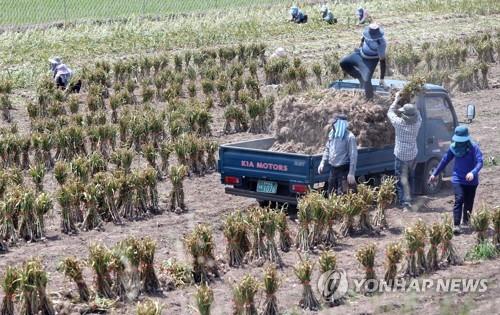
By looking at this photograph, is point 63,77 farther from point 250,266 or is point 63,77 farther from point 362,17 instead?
point 362,17

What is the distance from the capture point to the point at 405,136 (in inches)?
619

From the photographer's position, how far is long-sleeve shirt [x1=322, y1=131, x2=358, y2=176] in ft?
49.7

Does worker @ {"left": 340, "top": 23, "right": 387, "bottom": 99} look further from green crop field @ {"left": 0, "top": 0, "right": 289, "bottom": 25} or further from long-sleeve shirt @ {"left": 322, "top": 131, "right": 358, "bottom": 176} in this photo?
green crop field @ {"left": 0, "top": 0, "right": 289, "bottom": 25}

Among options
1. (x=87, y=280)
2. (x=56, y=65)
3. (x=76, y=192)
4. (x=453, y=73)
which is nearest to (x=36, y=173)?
(x=76, y=192)

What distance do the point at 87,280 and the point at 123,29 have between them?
26.1 m

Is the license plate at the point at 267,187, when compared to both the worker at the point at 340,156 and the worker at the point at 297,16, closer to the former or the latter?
the worker at the point at 340,156

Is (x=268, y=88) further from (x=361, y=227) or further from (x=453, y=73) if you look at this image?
(x=361, y=227)

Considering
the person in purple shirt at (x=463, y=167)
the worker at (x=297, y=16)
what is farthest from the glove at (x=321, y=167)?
the worker at (x=297, y=16)

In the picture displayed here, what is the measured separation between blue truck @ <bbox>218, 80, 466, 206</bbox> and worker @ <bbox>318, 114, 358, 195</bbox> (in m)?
0.19

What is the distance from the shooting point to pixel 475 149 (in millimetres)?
14422

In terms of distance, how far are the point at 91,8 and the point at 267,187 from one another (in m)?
31.9

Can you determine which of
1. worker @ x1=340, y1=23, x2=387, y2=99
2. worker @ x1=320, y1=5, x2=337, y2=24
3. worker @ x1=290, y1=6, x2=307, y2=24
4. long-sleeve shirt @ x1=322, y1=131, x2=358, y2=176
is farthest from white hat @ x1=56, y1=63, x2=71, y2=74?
worker @ x1=320, y1=5, x2=337, y2=24

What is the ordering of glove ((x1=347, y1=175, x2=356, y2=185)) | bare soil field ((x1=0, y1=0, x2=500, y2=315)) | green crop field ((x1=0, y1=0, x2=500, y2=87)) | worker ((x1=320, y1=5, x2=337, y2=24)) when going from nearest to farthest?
bare soil field ((x1=0, y1=0, x2=500, y2=315))
glove ((x1=347, y1=175, x2=356, y2=185))
green crop field ((x1=0, y1=0, x2=500, y2=87))
worker ((x1=320, y1=5, x2=337, y2=24))

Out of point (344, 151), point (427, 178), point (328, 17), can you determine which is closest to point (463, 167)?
point (344, 151)
